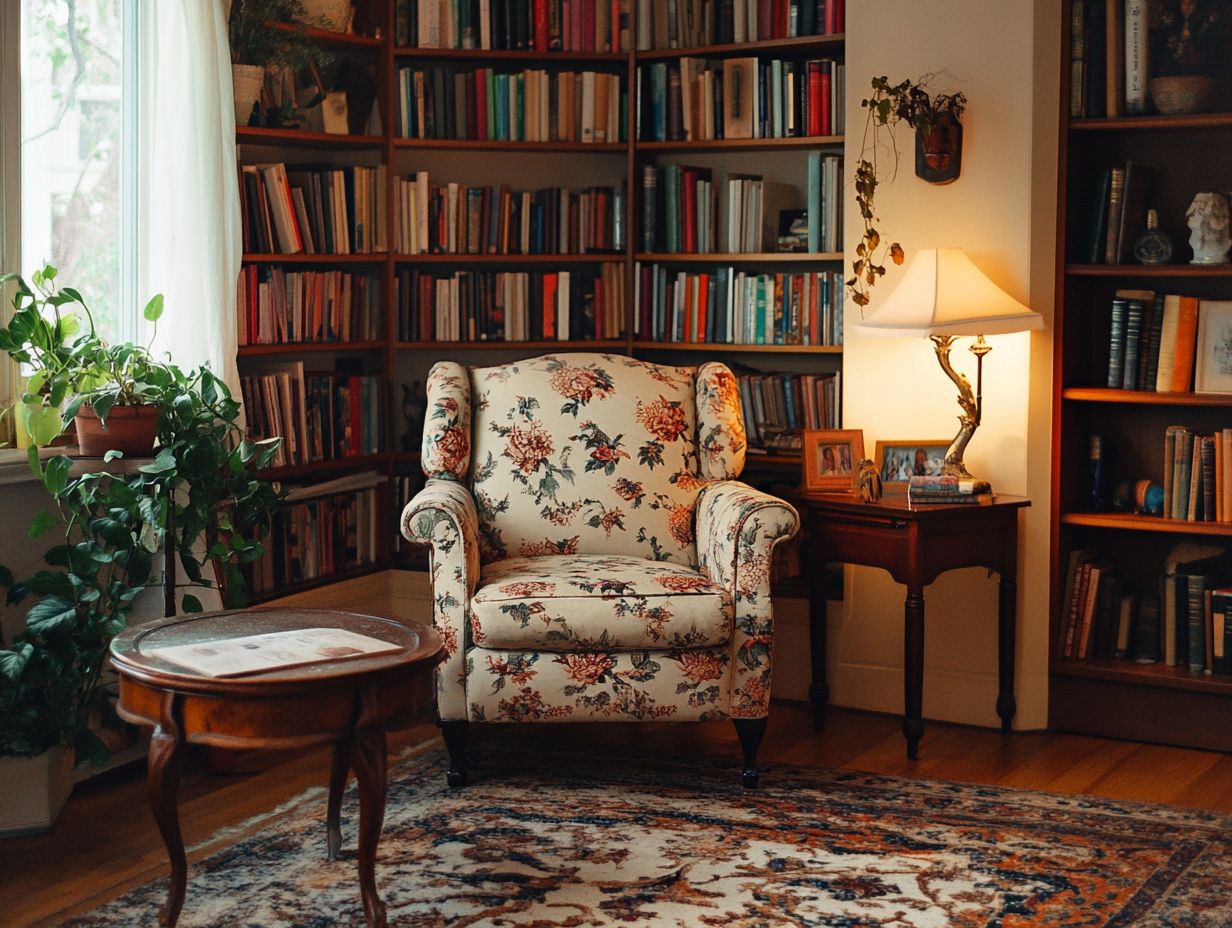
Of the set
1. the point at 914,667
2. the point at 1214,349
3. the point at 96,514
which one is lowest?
the point at 914,667

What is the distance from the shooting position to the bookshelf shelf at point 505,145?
180 inches

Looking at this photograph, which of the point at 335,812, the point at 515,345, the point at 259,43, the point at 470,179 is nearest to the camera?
the point at 335,812

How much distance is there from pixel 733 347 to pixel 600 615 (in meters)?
1.44

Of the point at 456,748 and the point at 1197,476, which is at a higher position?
the point at 1197,476

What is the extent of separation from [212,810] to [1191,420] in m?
2.75

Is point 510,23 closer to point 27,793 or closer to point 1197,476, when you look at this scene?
point 1197,476

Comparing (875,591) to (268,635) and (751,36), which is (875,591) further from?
(268,635)

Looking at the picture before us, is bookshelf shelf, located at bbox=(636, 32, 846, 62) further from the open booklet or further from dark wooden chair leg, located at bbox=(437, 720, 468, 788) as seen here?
the open booklet

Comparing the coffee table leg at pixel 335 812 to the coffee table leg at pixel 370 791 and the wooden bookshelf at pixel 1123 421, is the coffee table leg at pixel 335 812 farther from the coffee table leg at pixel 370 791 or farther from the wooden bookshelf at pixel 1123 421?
the wooden bookshelf at pixel 1123 421

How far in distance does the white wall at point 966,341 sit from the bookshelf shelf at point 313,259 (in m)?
1.46

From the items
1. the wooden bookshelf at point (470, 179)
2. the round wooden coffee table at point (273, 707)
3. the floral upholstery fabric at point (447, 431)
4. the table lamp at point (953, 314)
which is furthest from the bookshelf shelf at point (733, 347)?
the round wooden coffee table at point (273, 707)

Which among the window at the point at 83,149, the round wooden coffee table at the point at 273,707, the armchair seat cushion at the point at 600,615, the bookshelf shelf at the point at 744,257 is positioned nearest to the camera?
the round wooden coffee table at the point at 273,707

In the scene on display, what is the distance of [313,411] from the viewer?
14.6ft

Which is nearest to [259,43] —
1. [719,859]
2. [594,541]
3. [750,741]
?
[594,541]
